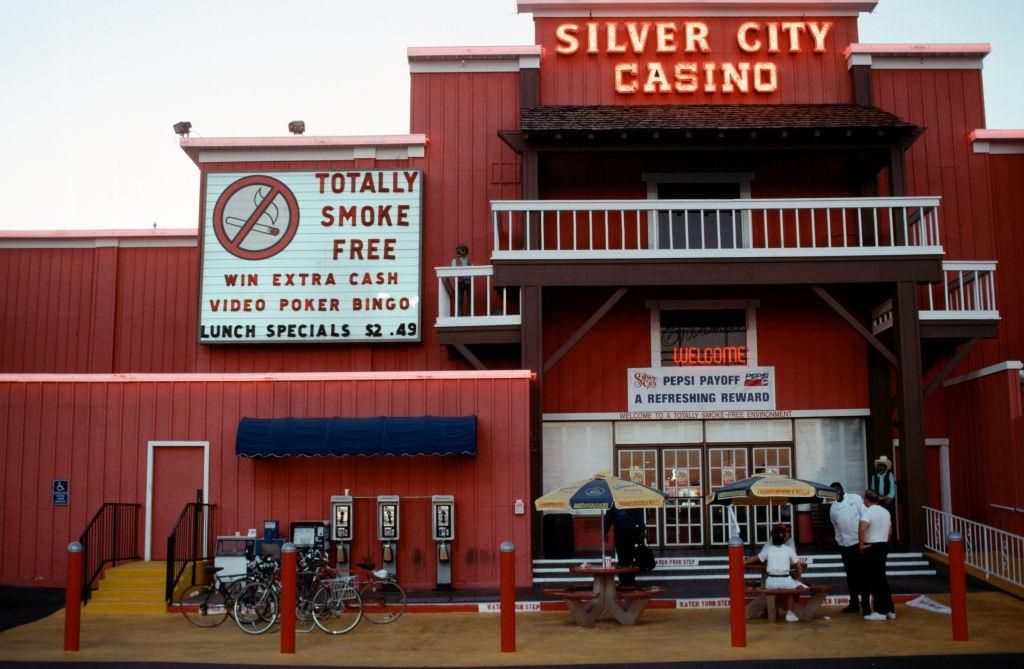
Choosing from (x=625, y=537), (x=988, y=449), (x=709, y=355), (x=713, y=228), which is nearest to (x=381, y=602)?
(x=625, y=537)

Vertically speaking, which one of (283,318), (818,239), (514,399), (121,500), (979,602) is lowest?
(979,602)

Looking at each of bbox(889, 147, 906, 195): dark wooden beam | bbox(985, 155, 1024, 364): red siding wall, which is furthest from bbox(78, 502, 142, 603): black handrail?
bbox(985, 155, 1024, 364): red siding wall

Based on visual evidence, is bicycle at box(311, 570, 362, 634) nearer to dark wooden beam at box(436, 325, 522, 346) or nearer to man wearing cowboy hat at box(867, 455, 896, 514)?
dark wooden beam at box(436, 325, 522, 346)

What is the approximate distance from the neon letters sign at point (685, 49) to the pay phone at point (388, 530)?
10.7 meters

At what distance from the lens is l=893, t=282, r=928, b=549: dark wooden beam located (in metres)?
19.0

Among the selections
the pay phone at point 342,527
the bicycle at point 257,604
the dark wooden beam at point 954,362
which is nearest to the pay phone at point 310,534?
the pay phone at point 342,527

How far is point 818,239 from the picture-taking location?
22.3m

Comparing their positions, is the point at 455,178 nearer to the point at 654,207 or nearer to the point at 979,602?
the point at 654,207

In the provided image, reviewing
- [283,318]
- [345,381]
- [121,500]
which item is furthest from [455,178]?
[121,500]

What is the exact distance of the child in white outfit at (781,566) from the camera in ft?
46.3

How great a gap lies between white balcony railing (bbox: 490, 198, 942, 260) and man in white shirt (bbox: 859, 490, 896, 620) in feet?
21.6

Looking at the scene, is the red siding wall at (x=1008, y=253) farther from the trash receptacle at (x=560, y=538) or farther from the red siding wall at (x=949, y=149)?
the trash receptacle at (x=560, y=538)

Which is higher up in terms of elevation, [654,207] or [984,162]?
[984,162]

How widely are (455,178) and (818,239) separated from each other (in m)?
7.74
